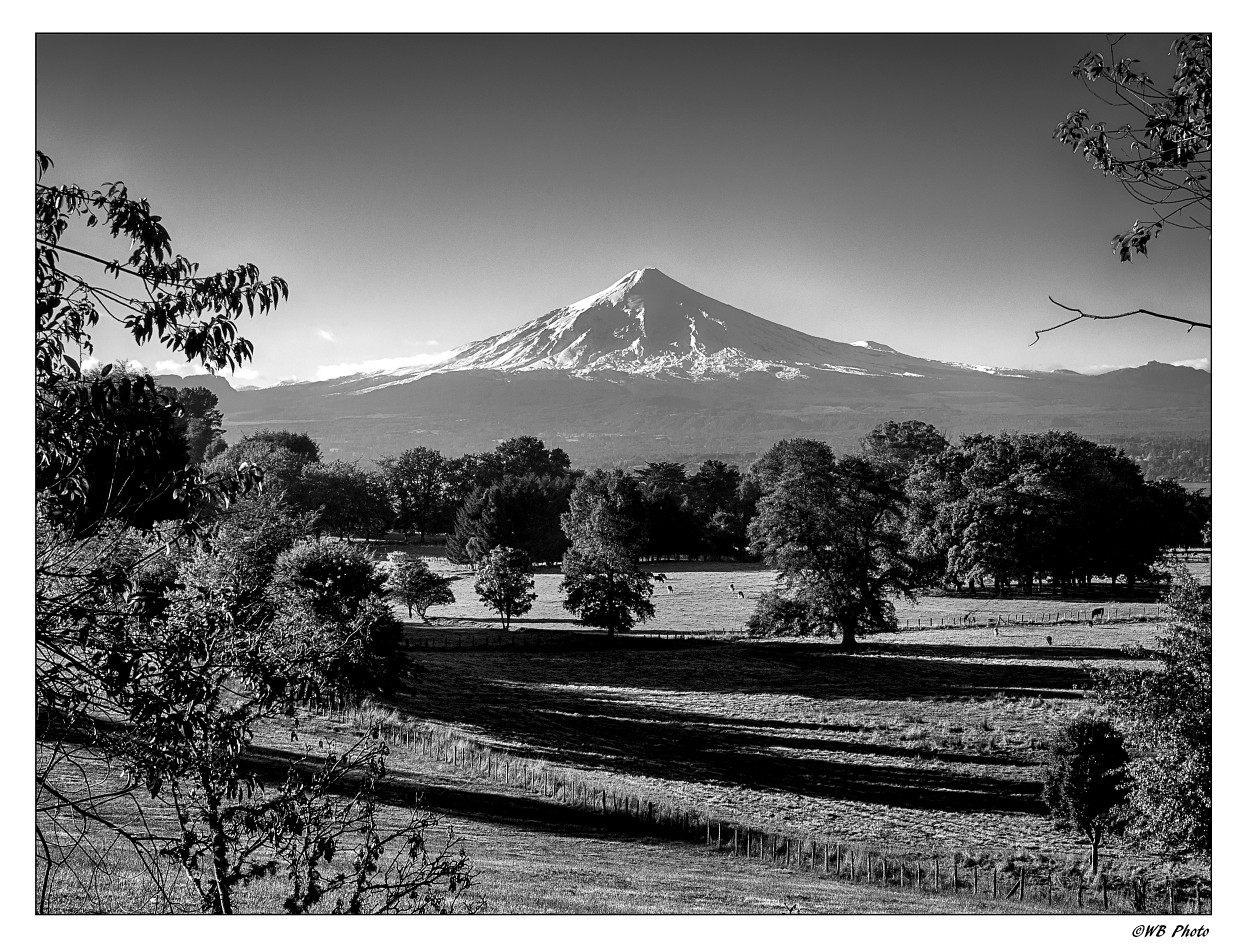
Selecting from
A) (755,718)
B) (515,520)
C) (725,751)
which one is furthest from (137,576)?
(515,520)

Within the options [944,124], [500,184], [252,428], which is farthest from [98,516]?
[252,428]

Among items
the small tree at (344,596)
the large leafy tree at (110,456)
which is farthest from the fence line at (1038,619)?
the large leafy tree at (110,456)

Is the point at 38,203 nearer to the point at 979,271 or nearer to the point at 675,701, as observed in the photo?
the point at 979,271

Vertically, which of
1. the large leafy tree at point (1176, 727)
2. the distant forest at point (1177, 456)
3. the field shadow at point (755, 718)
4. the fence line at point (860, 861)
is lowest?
the field shadow at point (755, 718)

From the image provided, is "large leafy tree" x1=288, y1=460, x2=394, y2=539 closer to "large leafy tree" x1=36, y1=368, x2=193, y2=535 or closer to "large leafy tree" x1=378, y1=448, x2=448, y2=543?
"large leafy tree" x1=378, y1=448, x2=448, y2=543

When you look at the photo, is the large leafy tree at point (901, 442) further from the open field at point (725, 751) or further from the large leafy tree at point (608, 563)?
the large leafy tree at point (608, 563)
